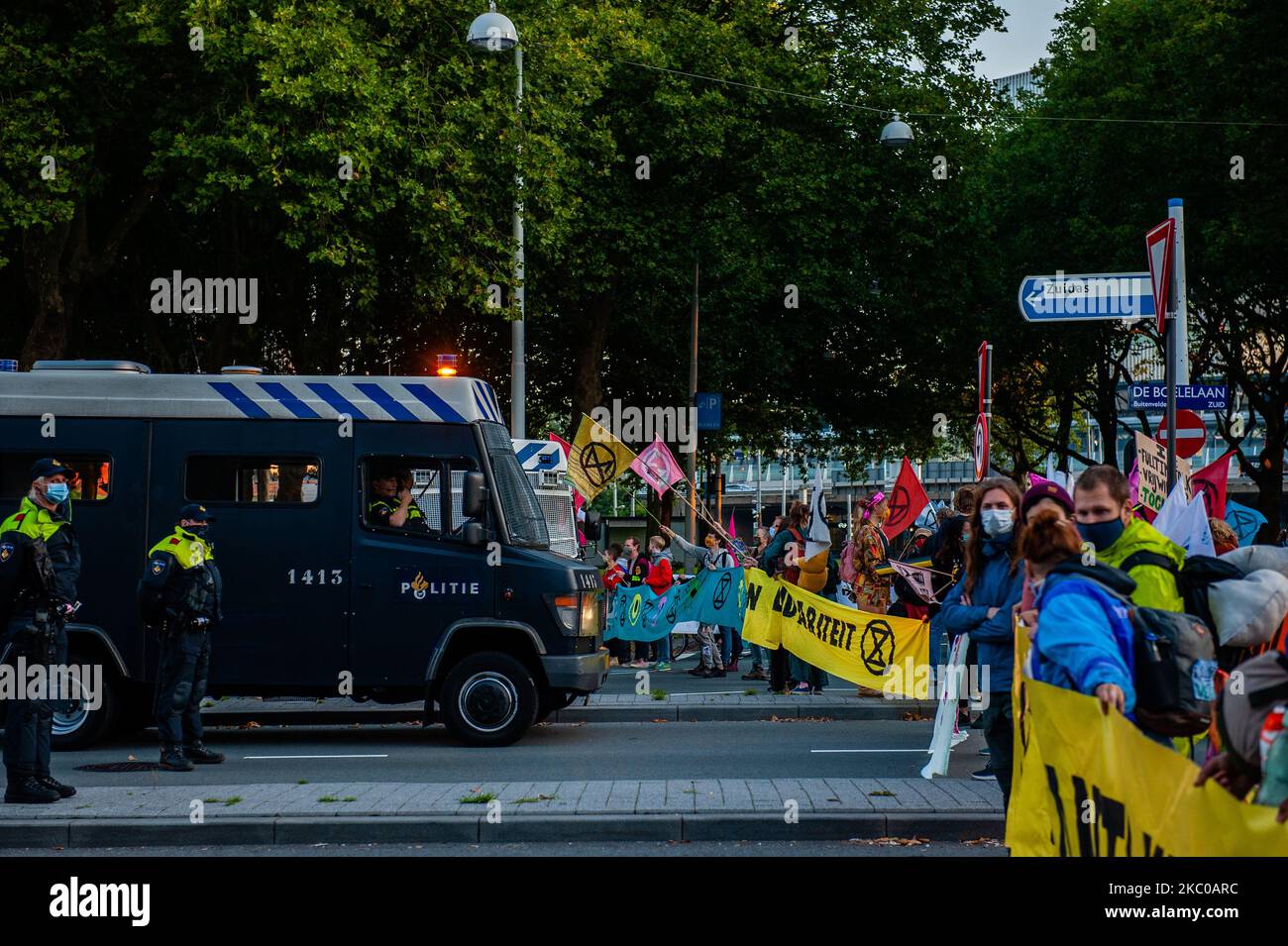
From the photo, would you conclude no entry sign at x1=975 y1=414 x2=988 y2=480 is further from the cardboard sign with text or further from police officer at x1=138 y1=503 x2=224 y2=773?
police officer at x1=138 y1=503 x2=224 y2=773

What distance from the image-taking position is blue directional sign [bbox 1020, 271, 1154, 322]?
39.8 ft

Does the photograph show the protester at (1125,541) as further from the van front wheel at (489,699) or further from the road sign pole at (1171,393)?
the van front wheel at (489,699)

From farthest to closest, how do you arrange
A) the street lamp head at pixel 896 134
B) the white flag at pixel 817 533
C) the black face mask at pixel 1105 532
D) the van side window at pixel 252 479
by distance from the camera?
the street lamp head at pixel 896 134, the white flag at pixel 817 533, the van side window at pixel 252 479, the black face mask at pixel 1105 532

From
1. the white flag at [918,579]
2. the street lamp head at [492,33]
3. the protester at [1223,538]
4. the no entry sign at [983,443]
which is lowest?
the white flag at [918,579]

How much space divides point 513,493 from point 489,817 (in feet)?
15.7

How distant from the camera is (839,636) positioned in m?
14.4

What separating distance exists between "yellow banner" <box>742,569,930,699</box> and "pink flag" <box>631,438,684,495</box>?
5587 mm

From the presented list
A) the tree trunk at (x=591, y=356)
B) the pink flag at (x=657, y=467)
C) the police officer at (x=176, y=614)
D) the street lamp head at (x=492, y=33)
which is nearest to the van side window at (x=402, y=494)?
the police officer at (x=176, y=614)

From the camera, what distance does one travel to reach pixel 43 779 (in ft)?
28.8

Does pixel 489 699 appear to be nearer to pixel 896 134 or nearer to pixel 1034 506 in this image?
pixel 1034 506

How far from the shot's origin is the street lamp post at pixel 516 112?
1966 cm

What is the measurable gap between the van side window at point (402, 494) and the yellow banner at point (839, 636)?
412 cm
